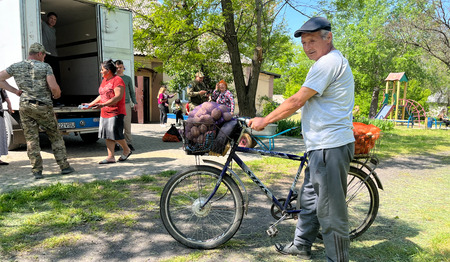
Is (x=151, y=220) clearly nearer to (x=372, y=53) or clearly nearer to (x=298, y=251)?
(x=298, y=251)

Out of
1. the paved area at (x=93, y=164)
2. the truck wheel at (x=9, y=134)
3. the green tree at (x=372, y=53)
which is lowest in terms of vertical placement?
the paved area at (x=93, y=164)

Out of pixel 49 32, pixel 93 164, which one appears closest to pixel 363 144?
pixel 93 164

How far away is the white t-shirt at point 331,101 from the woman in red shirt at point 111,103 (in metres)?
4.57

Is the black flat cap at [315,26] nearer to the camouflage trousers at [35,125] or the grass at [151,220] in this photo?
the grass at [151,220]

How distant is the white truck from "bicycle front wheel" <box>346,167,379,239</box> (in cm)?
649

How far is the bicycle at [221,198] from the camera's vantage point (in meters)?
3.03

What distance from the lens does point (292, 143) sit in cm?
1012

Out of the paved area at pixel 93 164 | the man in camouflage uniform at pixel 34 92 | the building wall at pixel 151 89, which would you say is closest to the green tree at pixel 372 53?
the building wall at pixel 151 89

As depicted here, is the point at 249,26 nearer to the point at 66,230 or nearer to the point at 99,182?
the point at 99,182

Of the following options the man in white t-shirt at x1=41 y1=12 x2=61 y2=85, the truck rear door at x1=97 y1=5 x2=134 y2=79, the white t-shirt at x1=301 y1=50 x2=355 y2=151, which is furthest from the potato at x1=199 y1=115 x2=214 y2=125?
the man in white t-shirt at x1=41 y1=12 x2=61 y2=85

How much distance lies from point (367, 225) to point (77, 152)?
6.89 m

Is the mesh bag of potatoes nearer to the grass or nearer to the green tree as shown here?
the grass

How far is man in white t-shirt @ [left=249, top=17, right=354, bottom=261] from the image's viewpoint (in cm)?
243

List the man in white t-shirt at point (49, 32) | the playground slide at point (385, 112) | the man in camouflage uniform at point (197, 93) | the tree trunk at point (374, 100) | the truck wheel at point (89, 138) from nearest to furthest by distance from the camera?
the man in white t-shirt at point (49, 32)
the man in camouflage uniform at point (197, 93)
the truck wheel at point (89, 138)
the playground slide at point (385, 112)
the tree trunk at point (374, 100)
